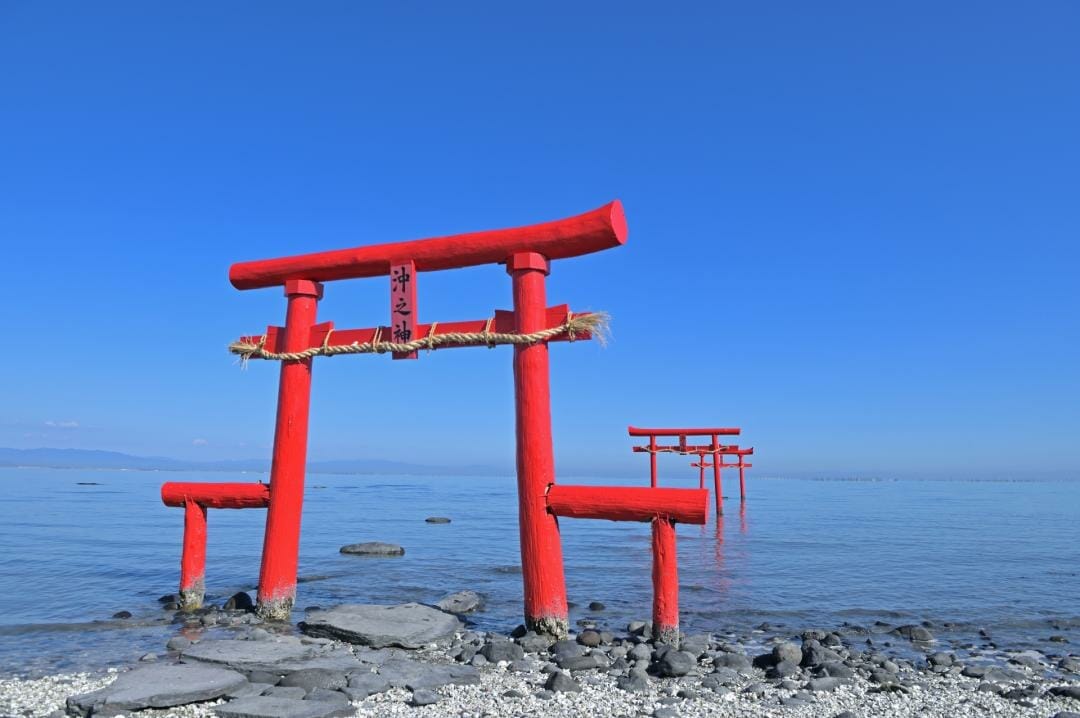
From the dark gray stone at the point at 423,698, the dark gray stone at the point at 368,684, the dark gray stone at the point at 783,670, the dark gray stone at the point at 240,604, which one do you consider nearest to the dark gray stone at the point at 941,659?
the dark gray stone at the point at 783,670

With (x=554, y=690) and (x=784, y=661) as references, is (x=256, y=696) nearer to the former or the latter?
(x=554, y=690)

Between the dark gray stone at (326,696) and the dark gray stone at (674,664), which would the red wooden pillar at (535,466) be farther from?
the dark gray stone at (326,696)

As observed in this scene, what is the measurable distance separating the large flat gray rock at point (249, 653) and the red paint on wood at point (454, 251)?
3.83 m

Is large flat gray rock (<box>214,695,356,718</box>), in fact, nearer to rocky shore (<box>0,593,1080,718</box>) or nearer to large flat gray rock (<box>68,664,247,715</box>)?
rocky shore (<box>0,593,1080,718</box>)

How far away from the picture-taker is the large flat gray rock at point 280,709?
4555 millimetres

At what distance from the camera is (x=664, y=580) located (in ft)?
21.4

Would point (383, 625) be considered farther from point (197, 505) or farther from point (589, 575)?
point (589, 575)

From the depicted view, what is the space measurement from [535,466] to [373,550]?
11.7 m

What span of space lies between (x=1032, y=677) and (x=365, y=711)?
20.2 feet

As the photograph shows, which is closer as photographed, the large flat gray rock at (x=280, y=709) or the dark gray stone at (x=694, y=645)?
the large flat gray rock at (x=280, y=709)

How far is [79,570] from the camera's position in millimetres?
13828

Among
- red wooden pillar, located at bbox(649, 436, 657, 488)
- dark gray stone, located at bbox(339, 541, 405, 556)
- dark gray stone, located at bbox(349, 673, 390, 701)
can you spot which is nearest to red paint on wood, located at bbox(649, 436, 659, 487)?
red wooden pillar, located at bbox(649, 436, 657, 488)

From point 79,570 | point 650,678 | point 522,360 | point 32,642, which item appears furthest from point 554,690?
point 79,570

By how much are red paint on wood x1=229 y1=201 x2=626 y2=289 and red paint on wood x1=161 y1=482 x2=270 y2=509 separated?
7.93 feet
